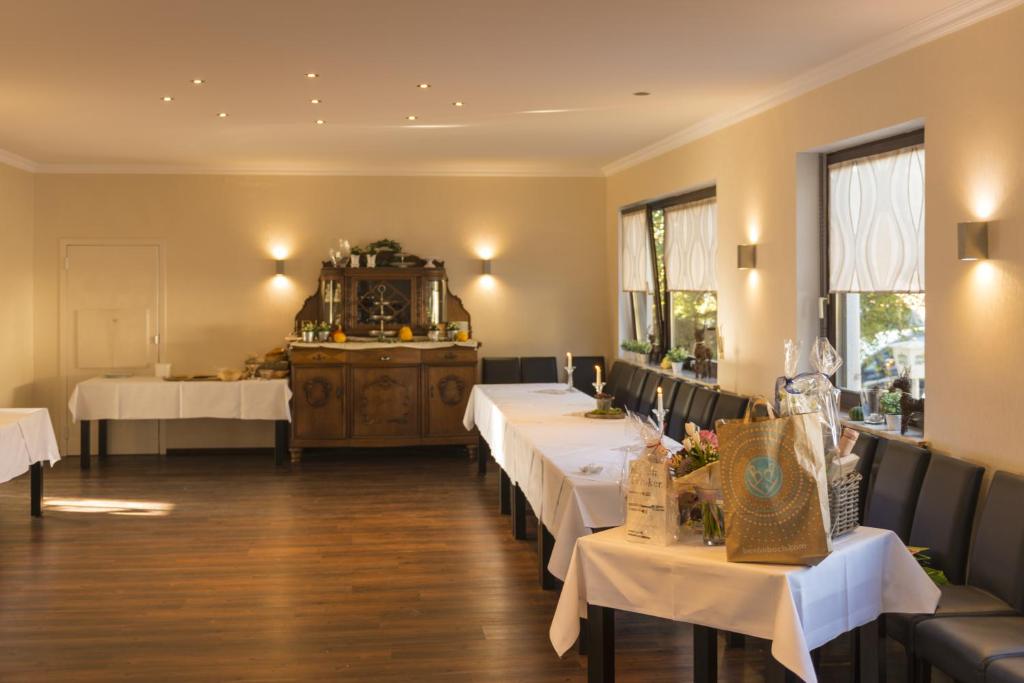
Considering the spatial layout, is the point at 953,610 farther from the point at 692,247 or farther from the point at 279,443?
the point at 279,443

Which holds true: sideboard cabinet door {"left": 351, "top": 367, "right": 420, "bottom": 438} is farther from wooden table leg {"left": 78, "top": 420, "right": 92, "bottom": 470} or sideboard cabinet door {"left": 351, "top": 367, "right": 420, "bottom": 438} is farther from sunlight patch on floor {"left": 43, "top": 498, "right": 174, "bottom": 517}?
wooden table leg {"left": 78, "top": 420, "right": 92, "bottom": 470}

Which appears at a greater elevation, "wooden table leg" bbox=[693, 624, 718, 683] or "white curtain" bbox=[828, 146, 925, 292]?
"white curtain" bbox=[828, 146, 925, 292]

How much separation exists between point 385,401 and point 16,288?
366 centimetres

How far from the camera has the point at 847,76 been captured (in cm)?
558

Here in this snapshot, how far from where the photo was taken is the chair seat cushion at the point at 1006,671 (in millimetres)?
3092

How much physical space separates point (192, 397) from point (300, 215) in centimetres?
221

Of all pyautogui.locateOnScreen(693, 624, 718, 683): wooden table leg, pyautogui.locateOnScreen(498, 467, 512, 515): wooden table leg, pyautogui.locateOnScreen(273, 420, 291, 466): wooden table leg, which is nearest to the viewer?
pyautogui.locateOnScreen(693, 624, 718, 683): wooden table leg

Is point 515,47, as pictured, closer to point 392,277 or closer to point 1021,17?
point 1021,17

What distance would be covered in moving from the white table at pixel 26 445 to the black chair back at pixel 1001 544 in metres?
5.46

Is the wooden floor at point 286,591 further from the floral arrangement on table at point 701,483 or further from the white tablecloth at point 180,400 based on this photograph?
the floral arrangement on table at point 701,483

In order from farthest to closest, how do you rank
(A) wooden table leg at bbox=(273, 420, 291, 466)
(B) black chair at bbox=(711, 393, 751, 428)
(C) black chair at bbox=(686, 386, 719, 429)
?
(A) wooden table leg at bbox=(273, 420, 291, 466) → (C) black chair at bbox=(686, 386, 719, 429) → (B) black chair at bbox=(711, 393, 751, 428)

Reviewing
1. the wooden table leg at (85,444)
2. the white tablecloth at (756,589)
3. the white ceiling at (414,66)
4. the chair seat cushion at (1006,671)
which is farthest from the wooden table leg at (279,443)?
the chair seat cushion at (1006,671)

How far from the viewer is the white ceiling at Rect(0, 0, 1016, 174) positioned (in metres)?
4.61

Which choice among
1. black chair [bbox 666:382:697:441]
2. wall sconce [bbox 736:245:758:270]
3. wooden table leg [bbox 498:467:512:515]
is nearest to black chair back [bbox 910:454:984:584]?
wall sconce [bbox 736:245:758:270]
